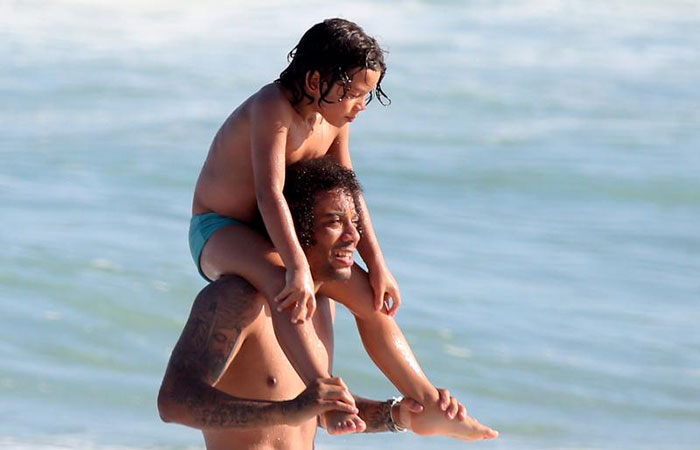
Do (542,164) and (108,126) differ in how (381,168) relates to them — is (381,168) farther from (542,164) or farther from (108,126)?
(108,126)

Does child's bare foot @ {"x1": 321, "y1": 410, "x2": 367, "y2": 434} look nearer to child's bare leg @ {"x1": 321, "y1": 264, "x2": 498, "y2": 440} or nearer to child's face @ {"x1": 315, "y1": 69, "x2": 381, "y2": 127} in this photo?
child's bare leg @ {"x1": 321, "y1": 264, "x2": 498, "y2": 440}

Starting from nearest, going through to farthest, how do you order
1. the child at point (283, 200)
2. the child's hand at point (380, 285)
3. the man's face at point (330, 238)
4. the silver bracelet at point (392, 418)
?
1. the child at point (283, 200)
2. the man's face at point (330, 238)
3. the child's hand at point (380, 285)
4. the silver bracelet at point (392, 418)

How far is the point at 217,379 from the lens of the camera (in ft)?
11.0

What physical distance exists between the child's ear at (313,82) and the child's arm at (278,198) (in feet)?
0.27

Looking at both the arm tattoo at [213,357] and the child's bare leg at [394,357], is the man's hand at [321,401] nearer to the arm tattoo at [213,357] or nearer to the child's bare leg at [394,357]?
the arm tattoo at [213,357]

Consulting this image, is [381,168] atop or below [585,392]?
atop

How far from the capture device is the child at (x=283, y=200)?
326 cm

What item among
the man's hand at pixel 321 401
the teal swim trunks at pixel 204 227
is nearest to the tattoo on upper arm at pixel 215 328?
the teal swim trunks at pixel 204 227

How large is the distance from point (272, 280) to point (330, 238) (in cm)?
20

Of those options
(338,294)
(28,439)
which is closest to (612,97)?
(28,439)

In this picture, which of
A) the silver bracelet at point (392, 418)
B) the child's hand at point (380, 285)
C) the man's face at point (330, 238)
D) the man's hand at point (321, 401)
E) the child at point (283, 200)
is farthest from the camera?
the silver bracelet at point (392, 418)

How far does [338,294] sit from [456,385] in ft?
11.1

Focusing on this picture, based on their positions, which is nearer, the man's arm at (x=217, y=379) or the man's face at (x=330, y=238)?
the man's arm at (x=217, y=379)

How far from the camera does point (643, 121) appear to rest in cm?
1209
